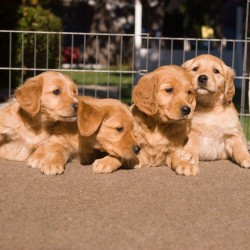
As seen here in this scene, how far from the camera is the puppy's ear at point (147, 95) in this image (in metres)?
4.97

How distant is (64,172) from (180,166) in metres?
1.01

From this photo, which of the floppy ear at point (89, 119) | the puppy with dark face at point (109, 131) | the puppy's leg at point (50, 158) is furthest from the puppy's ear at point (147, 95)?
the puppy's leg at point (50, 158)

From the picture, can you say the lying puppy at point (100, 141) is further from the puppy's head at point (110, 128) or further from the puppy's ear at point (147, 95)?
the puppy's ear at point (147, 95)

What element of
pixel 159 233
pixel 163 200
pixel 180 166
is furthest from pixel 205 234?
pixel 180 166

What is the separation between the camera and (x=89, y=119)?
4.88 m

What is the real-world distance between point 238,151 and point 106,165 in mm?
1355

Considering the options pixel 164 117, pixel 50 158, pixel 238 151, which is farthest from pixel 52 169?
pixel 238 151

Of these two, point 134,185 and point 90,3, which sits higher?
point 90,3

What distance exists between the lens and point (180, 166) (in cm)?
500

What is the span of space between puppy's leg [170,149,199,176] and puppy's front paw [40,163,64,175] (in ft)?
3.30

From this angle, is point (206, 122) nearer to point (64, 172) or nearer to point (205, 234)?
point (64, 172)

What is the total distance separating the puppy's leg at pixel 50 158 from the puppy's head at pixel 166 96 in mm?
794

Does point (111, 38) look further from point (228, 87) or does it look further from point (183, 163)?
point (183, 163)

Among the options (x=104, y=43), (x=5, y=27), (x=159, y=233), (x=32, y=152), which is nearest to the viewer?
(x=159, y=233)
